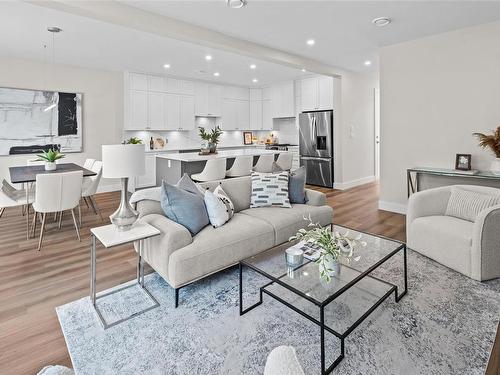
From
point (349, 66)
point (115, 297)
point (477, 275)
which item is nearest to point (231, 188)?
point (115, 297)

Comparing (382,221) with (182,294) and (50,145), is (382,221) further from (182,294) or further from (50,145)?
(50,145)

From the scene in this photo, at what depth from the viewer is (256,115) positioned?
895 centimetres

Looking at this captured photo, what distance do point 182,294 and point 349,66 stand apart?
5.65 metres

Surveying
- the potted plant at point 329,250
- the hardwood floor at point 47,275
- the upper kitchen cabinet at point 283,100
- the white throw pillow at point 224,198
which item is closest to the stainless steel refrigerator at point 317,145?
the upper kitchen cabinet at point 283,100

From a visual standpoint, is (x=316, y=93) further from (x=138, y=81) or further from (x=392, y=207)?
(x=138, y=81)

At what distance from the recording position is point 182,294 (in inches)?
97.3

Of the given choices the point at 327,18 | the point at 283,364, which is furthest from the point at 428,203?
the point at 283,364

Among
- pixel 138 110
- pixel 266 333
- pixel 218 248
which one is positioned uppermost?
pixel 138 110

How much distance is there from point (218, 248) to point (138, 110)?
5369mm

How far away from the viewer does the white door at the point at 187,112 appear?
755cm

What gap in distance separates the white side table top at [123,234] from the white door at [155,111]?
504 cm

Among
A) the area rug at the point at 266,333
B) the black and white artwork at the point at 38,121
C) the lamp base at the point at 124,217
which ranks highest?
the black and white artwork at the point at 38,121

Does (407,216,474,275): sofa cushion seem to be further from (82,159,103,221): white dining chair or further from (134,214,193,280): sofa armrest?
(82,159,103,221): white dining chair

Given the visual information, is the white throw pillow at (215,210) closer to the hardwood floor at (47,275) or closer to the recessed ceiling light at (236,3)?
the hardwood floor at (47,275)
